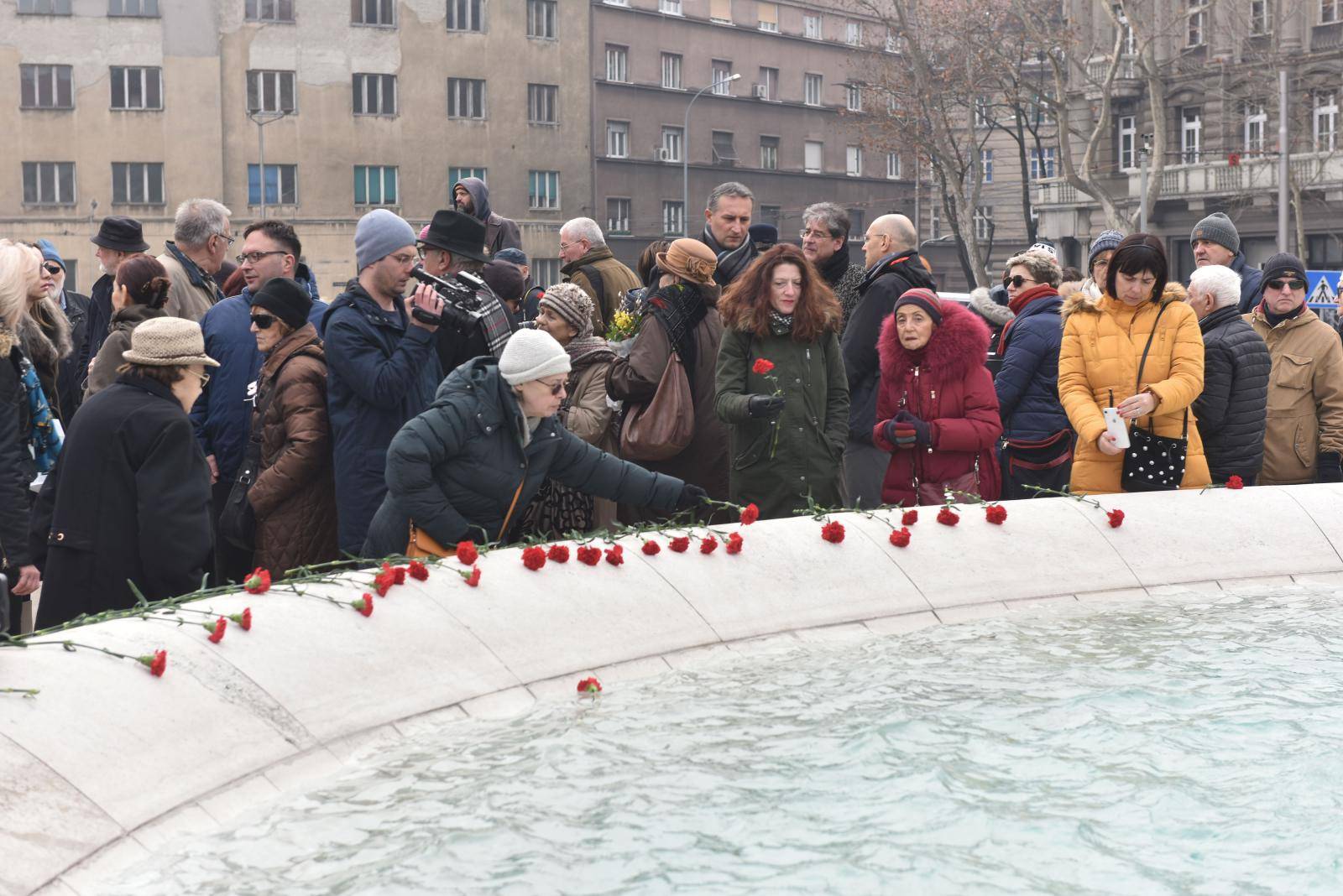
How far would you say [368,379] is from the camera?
20.5ft

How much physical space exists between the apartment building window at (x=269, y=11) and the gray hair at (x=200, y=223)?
167 feet

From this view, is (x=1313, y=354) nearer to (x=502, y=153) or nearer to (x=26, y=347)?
(x=26, y=347)

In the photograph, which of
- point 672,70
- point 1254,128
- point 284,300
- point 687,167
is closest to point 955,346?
point 284,300

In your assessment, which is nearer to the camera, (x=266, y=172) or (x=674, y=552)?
(x=674, y=552)

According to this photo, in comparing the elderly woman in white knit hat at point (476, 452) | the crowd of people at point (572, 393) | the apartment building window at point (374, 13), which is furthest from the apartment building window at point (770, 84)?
the elderly woman in white knit hat at point (476, 452)

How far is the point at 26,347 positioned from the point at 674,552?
3109mm

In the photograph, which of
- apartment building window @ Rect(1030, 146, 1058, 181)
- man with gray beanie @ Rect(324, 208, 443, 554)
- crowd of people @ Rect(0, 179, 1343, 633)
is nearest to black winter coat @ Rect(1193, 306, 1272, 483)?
crowd of people @ Rect(0, 179, 1343, 633)

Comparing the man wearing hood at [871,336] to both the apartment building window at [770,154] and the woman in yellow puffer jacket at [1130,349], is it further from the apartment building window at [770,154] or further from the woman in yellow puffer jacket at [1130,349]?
the apartment building window at [770,154]

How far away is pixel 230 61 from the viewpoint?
182 feet

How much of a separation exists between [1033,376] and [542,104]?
180ft

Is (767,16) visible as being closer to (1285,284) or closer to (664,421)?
(1285,284)

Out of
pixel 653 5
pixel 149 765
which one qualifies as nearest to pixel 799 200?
pixel 653 5

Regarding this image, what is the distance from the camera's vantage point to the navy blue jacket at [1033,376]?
8172 mm

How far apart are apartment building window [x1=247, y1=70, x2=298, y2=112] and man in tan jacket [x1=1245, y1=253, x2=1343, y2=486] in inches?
2024
